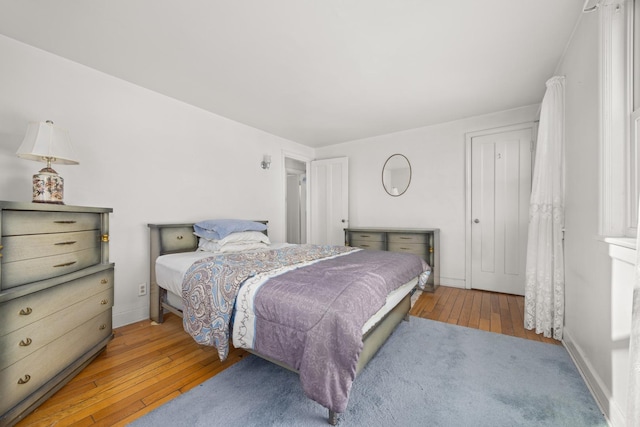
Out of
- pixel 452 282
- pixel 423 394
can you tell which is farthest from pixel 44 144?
pixel 452 282

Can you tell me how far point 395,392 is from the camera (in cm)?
155

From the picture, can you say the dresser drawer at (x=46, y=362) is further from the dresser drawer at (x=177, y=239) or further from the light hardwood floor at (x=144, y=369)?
the dresser drawer at (x=177, y=239)

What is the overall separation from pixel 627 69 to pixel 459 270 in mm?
2916

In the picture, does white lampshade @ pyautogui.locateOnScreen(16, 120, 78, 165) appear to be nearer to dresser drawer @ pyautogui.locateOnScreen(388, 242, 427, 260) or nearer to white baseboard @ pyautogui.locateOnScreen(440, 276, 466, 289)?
dresser drawer @ pyautogui.locateOnScreen(388, 242, 427, 260)

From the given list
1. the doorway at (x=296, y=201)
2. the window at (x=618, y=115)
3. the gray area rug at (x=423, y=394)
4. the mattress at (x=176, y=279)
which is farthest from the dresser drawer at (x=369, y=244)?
the window at (x=618, y=115)

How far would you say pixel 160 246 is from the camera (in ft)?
8.54

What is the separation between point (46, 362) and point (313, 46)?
8.91 ft

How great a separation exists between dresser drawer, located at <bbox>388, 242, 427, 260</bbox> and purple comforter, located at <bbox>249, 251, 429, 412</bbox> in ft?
7.01

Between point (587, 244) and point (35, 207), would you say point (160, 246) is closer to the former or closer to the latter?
point (35, 207)

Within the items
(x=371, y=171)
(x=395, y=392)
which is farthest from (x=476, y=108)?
(x=395, y=392)

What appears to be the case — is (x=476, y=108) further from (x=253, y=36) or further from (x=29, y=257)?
(x=29, y=257)

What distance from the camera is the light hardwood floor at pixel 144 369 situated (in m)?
1.41

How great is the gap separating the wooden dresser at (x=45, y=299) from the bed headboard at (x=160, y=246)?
0.63 m

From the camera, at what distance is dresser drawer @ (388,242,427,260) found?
12.2 feet
